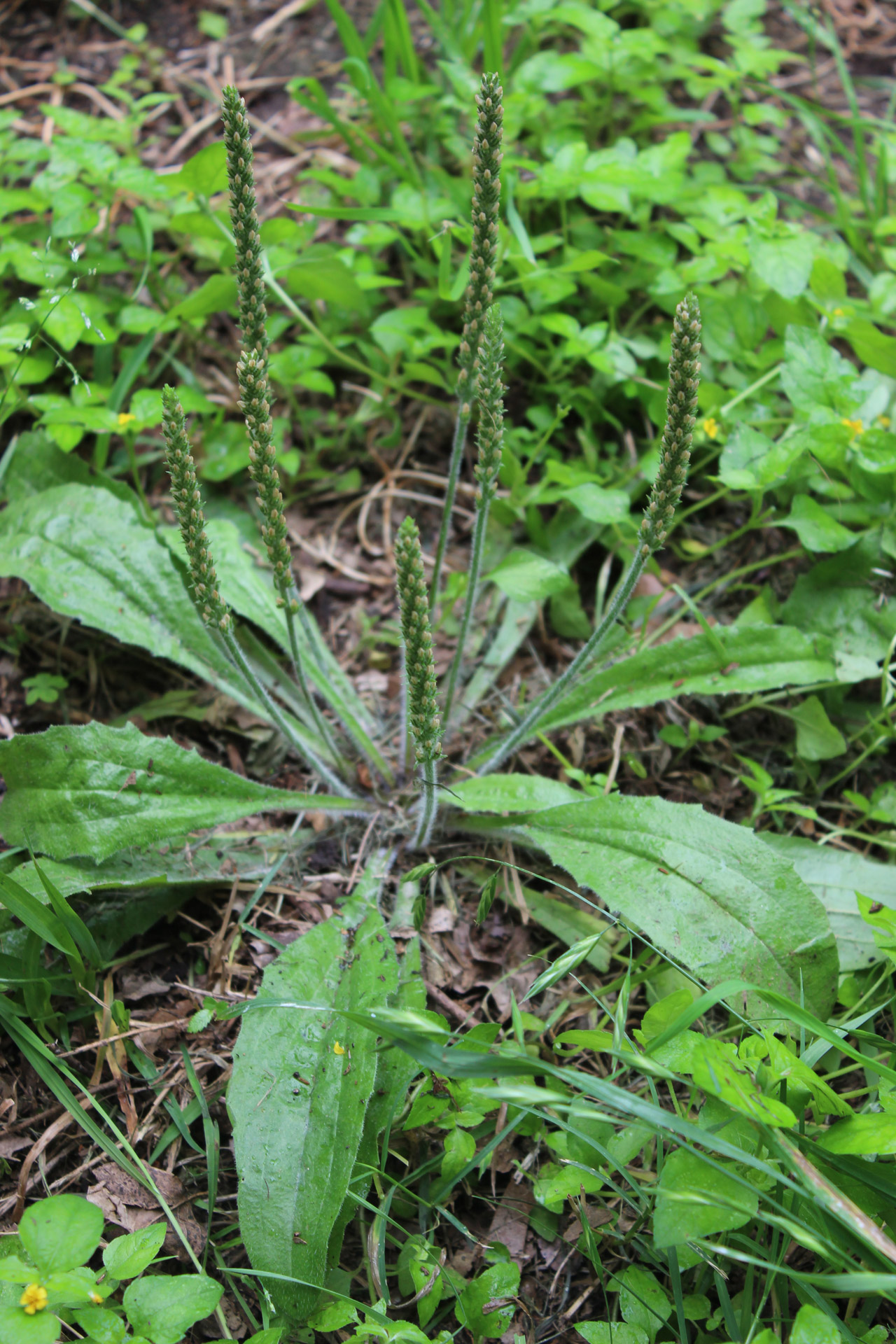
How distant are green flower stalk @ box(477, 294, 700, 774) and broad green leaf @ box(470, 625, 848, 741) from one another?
44 centimetres

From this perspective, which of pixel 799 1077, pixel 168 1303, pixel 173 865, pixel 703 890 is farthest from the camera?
pixel 173 865

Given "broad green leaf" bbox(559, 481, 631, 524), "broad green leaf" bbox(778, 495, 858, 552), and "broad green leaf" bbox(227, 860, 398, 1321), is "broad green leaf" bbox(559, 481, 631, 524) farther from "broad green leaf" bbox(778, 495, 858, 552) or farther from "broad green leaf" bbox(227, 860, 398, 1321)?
"broad green leaf" bbox(227, 860, 398, 1321)

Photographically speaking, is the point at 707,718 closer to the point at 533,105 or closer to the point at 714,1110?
the point at 714,1110

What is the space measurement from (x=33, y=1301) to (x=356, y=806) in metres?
1.56

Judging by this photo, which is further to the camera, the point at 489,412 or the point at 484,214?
the point at 489,412

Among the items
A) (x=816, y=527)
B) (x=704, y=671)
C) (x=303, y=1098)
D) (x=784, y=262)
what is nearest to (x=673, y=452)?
(x=704, y=671)

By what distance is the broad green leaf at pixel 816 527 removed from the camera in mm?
3045

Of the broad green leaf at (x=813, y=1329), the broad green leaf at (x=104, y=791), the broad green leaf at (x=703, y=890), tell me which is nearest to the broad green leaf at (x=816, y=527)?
the broad green leaf at (x=703, y=890)

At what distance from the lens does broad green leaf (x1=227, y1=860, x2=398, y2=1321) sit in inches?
77.5

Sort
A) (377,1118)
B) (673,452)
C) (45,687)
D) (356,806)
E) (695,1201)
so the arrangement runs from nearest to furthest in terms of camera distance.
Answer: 1. (695,1201)
2. (673,452)
3. (377,1118)
4. (356,806)
5. (45,687)

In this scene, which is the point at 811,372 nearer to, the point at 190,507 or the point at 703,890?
the point at 703,890

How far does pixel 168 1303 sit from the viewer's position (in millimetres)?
1827

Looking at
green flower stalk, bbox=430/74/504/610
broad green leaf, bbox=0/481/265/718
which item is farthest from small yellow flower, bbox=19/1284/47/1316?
green flower stalk, bbox=430/74/504/610

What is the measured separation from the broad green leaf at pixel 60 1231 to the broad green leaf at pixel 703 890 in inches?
55.6
